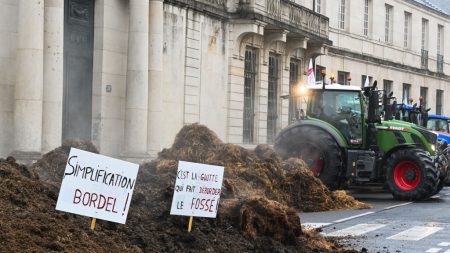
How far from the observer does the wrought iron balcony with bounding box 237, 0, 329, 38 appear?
1199 inches

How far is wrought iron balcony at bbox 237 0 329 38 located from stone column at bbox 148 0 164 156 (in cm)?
630

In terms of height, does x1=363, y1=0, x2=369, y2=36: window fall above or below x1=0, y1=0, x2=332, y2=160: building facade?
above

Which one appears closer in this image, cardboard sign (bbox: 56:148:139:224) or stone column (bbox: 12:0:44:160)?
cardboard sign (bbox: 56:148:139:224)

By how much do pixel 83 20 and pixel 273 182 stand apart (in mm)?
7697

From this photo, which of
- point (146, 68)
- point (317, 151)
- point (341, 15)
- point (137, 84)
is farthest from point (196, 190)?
point (341, 15)

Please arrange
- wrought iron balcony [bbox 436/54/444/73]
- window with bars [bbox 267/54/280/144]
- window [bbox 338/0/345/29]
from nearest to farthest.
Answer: window with bars [bbox 267/54/280/144] → window [bbox 338/0/345/29] → wrought iron balcony [bbox 436/54/444/73]

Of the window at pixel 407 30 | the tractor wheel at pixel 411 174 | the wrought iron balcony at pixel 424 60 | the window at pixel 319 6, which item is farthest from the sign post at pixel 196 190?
the wrought iron balcony at pixel 424 60

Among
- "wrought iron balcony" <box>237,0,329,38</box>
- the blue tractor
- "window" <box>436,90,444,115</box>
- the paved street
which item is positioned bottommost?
the paved street

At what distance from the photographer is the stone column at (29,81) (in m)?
19.4

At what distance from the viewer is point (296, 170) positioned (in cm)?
1919

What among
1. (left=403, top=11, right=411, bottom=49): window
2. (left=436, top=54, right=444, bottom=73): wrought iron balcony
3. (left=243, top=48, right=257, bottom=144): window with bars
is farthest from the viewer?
(left=436, top=54, right=444, bottom=73): wrought iron balcony

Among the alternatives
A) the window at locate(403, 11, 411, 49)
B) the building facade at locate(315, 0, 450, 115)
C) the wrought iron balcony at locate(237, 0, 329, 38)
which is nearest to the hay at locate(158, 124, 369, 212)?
the wrought iron balcony at locate(237, 0, 329, 38)

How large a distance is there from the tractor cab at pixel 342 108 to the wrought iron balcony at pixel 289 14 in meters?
8.11

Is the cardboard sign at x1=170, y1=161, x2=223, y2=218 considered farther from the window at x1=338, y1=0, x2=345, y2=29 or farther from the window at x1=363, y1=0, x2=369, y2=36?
the window at x1=363, y1=0, x2=369, y2=36
